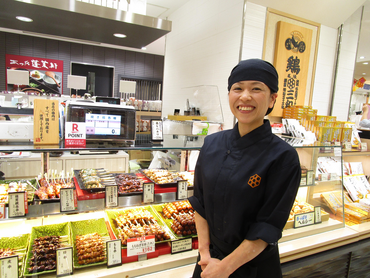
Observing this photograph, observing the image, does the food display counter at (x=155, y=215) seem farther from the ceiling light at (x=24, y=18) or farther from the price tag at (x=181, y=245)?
the ceiling light at (x=24, y=18)

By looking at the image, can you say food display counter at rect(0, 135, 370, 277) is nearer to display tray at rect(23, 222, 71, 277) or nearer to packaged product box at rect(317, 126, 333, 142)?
display tray at rect(23, 222, 71, 277)

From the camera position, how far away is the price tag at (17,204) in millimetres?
1354

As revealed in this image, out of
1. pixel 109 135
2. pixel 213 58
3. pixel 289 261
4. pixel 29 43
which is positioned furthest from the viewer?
pixel 29 43

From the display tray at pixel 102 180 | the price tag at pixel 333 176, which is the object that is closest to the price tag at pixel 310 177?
the price tag at pixel 333 176

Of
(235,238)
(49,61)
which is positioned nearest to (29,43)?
(49,61)

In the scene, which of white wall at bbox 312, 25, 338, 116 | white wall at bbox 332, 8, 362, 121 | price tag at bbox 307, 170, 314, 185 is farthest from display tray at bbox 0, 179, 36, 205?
white wall at bbox 332, 8, 362, 121

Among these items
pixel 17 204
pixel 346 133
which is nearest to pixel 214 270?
pixel 17 204

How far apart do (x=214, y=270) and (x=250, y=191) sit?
42 cm

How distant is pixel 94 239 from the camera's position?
65.4 inches

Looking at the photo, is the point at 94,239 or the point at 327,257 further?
the point at 327,257

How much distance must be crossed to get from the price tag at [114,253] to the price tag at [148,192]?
1.11ft

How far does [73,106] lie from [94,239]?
3.06ft

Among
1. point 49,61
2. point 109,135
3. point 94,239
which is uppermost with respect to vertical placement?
point 49,61

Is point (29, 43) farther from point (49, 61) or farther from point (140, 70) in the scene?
point (140, 70)
